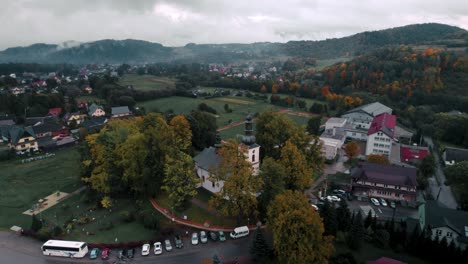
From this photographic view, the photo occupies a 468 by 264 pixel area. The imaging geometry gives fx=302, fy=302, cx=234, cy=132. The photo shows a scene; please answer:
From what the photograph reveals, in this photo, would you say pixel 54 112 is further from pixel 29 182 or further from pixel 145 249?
pixel 145 249

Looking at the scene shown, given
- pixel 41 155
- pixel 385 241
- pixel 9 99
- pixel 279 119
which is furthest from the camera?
pixel 9 99

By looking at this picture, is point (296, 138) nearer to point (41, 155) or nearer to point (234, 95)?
point (41, 155)

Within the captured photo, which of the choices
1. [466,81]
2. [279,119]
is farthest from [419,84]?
[279,119]

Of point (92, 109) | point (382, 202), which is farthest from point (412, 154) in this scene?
point (92, 109)

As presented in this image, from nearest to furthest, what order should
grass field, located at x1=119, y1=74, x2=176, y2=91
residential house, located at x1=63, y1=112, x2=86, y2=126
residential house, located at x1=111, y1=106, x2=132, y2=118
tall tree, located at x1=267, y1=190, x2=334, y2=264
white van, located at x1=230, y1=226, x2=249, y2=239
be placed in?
tall tree, located at x1=267, y1=190, x2=334, y2=264 → white van, located at x1=230, y1=226, x2=249, y2=239 → residential house, located at x1=63, y1=112, x2=86, y2=126 → residential house, located at x1=111, y1=106, x2=132, y2=118 → grass field, located at x1=119, y1=74, x2=176, y2=91

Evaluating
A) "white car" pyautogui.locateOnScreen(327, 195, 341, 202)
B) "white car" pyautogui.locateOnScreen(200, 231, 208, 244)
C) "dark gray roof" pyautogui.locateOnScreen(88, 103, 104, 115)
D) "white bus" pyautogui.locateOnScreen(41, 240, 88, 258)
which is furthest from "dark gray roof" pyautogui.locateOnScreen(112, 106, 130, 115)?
"white car" pyautogui.locateOnScreen(327, 195, 341, 202)

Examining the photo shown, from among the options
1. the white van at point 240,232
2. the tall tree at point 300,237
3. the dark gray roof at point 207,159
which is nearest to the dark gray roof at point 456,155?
the tall tree at point 300,237

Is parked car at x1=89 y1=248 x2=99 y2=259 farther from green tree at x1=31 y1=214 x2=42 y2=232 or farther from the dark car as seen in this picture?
green tree at x1=31 y1=214 x2=42 y2=232
